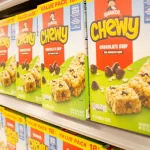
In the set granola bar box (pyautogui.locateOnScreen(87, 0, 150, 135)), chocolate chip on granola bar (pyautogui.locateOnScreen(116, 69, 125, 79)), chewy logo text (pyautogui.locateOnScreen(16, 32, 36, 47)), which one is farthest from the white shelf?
chewy logo text (pyautogui.locateOnScreen(16, 32, 36, 47))

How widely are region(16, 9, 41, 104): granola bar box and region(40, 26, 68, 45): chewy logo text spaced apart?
3.8 inches

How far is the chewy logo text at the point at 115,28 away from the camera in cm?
55

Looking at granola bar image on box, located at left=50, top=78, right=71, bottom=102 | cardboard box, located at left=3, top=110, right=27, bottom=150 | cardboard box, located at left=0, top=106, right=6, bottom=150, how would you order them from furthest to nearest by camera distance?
1. cardboard box, located at left=0, top=106, right=6, bottom=150
2. cardboard box, located at left=3, top=110, right=27, bottom=150
3. granola bar image on box, located at left=50, top=78, right=71, bottom=102

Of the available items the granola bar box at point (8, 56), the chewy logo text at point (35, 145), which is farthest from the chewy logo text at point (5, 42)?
the chewy logo text at point (35, 145)

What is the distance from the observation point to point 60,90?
76 centimetres

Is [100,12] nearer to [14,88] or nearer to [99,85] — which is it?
[99,85]

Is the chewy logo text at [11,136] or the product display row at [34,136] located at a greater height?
the product display row at [34,136]

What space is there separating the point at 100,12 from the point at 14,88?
631 mm

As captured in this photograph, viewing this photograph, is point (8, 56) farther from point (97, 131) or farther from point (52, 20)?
point (97, 131)

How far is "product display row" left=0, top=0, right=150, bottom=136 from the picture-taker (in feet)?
1.82

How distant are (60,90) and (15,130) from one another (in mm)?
469

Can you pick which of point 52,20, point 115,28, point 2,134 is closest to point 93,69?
point 115,28

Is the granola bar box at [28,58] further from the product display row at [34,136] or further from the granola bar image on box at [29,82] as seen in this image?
the product display row at [34,136]

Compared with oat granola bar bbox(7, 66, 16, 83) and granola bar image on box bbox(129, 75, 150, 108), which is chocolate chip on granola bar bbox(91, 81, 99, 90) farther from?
oat granola bar bbox(7, 66, 16, 83)
